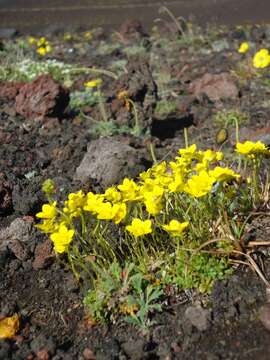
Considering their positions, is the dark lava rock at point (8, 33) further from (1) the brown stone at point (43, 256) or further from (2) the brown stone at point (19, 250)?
(1) the brown stone at point (43, 256)

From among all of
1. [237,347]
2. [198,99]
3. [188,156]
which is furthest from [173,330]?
[198,99]

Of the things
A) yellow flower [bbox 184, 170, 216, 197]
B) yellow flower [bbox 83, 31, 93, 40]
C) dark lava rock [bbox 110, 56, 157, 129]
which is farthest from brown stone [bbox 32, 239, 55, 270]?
yellow flower [bbox 83, 31, 93, 40]

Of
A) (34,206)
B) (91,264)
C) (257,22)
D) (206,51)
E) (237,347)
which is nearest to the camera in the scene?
(237,347)

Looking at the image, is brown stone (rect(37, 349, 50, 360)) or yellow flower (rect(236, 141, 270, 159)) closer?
brown stone (rect(37, 349, 50, 360))

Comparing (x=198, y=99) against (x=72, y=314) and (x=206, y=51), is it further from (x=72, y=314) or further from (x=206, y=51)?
(x=72, y=314)

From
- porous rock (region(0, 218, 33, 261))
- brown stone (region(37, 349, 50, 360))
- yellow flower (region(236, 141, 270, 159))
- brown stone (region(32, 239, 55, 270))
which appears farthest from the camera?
porous rock (region(0, 218, 33, 261))

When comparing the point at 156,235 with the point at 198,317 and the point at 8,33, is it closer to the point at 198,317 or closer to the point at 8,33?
the point at 198,317

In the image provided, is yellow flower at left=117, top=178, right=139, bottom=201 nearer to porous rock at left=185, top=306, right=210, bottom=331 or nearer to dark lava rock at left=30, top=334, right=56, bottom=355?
porous rock at left=185, top=306, right=210, bottom=331
